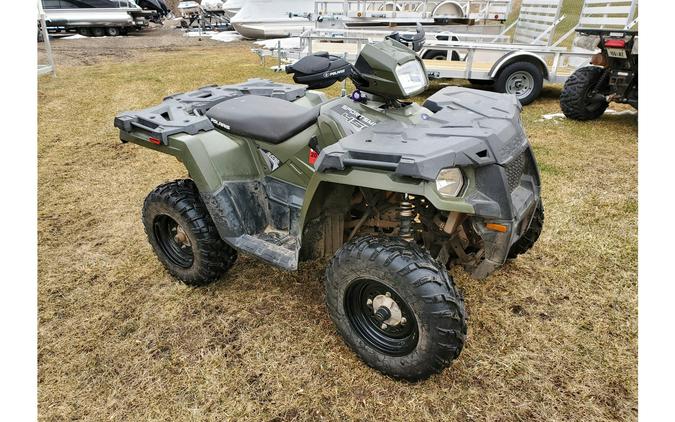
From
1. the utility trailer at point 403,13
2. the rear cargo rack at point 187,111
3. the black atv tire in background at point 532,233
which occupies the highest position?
the utility trailer at point 403,13

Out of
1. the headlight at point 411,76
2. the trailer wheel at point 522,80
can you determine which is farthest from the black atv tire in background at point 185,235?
the trailer wheel at point 522,80

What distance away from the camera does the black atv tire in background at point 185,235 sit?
107 inches

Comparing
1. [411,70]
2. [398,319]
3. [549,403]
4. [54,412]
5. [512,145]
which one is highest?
[411,70]

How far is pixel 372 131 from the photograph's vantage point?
211cm

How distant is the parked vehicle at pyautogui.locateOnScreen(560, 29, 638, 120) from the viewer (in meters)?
5.64

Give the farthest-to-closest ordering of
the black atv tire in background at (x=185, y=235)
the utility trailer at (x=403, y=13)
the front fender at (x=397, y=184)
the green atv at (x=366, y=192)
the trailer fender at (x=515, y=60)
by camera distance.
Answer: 1. the utility trailer at (x=403, y=13)
2. the trailer fender at (x=515, y=60)
3. the black atv tire in background at (x=185, y=235)
4. the green atv at (x=366, y=192)
5. the front fender at (x=397, y=184)

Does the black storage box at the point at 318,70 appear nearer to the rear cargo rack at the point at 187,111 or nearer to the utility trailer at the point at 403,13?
the rear cargo rack at the point at 187,111

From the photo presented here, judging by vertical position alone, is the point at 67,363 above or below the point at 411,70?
below

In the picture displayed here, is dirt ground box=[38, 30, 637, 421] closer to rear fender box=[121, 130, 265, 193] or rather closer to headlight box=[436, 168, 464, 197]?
rear fender box=[121, 130, 265, 193]

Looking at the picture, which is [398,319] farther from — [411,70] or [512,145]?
[411,70]

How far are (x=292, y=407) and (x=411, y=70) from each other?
177 centimetres

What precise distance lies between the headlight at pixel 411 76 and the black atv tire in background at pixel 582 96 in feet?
16.1

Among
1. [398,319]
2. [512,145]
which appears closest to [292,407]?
[398,319]

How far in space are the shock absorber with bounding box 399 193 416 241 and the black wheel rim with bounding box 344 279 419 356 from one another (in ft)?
0.92
